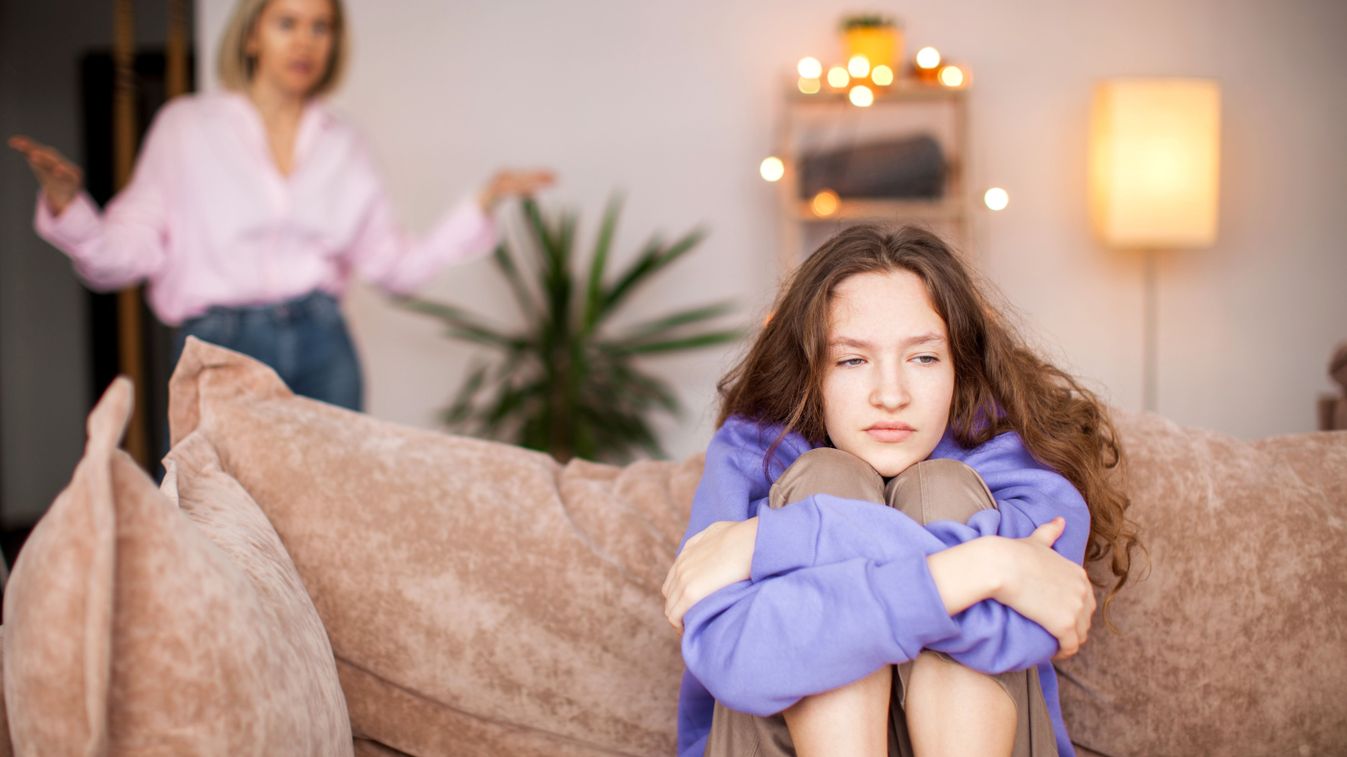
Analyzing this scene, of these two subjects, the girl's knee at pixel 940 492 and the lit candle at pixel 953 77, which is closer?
the girl's knee at pixel 940 492

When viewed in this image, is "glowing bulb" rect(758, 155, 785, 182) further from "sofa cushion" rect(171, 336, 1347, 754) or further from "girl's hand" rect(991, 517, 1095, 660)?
"girl's hand" rect(991, 517, 1095, 660)

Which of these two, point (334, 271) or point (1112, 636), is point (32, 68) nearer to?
point (334, 271)

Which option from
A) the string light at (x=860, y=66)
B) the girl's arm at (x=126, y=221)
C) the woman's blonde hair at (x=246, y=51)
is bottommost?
the girl's arm at (x=126, y=221)

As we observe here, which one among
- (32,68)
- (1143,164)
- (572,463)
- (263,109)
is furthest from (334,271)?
(32,68)

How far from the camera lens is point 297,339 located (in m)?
2.58

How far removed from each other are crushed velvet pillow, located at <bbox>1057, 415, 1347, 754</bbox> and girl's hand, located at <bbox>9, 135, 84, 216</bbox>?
206 cm

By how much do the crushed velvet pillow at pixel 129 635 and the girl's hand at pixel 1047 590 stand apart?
66cm

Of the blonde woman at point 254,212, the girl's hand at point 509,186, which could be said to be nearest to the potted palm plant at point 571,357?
the girl's hand at point 509,186

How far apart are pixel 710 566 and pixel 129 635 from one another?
52 cm

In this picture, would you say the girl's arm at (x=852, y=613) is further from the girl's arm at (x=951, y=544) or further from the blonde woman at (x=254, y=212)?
the blonde woman at (x=254, y=212)

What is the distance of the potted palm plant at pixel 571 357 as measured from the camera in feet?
12.2

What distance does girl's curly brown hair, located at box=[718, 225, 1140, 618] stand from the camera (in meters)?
1.28

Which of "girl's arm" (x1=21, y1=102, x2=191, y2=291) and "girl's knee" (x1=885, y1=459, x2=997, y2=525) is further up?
"girl's arm" (x1=21, y1=102, x2=191, y2=291)

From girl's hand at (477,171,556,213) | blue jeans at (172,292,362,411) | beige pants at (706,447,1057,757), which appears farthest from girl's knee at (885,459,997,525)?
girl's hand at (477,171,556,213)
